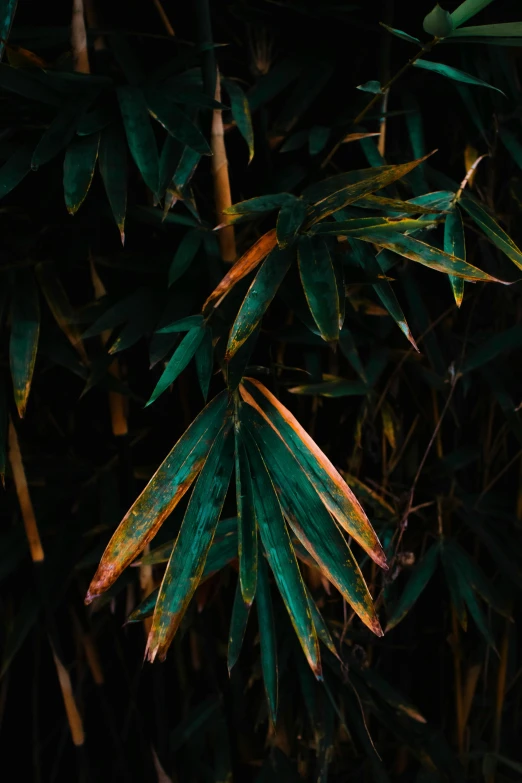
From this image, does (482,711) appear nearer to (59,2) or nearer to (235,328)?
(235,328)

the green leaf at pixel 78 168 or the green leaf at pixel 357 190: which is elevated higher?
the green leaf at pixel 78 168

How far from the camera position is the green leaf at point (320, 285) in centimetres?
64

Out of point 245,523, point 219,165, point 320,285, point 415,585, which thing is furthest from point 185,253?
point 415,585

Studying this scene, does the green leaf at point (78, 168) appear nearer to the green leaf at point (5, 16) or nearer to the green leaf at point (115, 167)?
the green leaf at point (115, 167)

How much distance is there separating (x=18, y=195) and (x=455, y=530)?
2.37 ft

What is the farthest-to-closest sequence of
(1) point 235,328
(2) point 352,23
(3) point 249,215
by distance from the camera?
1. (2) point 352,23
2. (3) point 249,215
3. (1) point 235,328

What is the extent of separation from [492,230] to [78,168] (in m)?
0.42

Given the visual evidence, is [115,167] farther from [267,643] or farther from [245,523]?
[267,643]

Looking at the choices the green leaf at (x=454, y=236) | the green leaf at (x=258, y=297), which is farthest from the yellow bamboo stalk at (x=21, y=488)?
the green leaf at (x=454, y=236)

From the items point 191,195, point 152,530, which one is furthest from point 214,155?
point 152,530

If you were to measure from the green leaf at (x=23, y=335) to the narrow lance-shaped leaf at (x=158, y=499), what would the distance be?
0.69ft

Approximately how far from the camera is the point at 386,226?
25.7 inches

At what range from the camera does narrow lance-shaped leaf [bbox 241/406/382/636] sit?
636mm

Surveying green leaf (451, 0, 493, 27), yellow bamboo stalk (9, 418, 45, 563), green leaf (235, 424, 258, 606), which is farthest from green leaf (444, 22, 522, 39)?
yellow bamboo stalk (9, 418, 45, 563)
